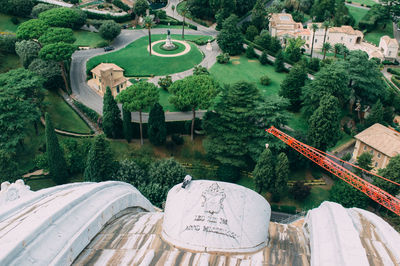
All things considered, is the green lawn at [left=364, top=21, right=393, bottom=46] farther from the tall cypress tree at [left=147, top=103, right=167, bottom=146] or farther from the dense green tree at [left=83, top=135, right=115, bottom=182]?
the dense green tree at [left=83, top=135, right=115, bottom=182]

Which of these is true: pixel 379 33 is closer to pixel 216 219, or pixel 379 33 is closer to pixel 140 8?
pixel 140 8

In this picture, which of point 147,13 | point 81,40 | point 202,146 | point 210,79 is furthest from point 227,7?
point 202,146

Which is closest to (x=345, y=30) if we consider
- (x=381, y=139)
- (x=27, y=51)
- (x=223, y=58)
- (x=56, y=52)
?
(x=223, y=58)

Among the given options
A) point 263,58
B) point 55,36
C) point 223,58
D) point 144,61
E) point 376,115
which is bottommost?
point 144,61

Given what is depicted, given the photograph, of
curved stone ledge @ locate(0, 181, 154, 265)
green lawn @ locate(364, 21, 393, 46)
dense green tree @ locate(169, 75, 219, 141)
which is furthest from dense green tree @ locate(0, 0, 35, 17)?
green lawn @ locate(364, 21, 393, 46)

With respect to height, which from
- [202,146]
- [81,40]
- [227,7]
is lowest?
[202,146]

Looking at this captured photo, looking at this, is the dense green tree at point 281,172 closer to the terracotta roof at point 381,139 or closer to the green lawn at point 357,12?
the terracotta roof at point 381,139

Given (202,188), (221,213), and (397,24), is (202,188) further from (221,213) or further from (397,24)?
(397,24)
